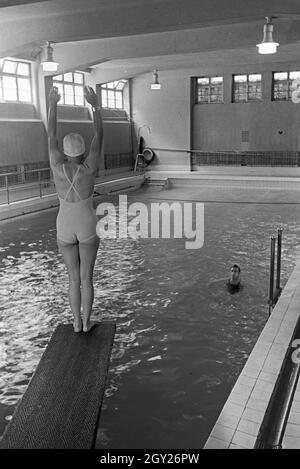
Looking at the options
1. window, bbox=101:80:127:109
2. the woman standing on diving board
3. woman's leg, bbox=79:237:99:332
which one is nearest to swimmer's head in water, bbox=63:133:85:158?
the woman standing on diving board

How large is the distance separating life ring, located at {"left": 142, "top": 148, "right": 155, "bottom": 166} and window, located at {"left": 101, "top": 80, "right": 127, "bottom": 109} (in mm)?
2513

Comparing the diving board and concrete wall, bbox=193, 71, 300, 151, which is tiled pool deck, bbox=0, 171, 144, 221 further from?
the diving board

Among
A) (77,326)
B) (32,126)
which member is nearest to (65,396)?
(77,326)

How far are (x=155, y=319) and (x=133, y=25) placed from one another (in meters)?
7.37

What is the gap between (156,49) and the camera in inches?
583

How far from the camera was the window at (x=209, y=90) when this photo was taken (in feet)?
75.6

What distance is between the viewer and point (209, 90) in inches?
917

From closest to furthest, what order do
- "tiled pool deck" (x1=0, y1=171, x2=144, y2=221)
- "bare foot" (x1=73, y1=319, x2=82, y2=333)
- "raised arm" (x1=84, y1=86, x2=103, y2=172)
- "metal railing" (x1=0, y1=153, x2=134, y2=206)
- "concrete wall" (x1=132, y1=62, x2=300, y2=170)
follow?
"raised arm" (x1=84, y1=86, x2=103, y2=172) → "bare foot" (x1=73, y1=319, x2=82, y2=333) → "tiled pool deck" (x1=0, y1=171, x2=144, y2=221) → "metal railing" (x1=0, y1=153, x2=134, y2=206) → "concrete wall" (x1=132, y1=62, x2=300, y2=170)

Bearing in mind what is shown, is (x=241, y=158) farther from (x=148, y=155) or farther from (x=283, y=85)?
(x=148, y=155)

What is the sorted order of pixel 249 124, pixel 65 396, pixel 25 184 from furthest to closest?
pixel 249 124 → pixel 25 184 → pixel 65 396

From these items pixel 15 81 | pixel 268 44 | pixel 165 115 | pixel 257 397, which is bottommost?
pixel 257 397

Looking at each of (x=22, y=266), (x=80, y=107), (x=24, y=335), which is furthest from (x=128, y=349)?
(x=80, y=107)

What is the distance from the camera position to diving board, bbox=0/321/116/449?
288cm

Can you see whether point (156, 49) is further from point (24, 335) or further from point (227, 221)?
point (24, 335)
